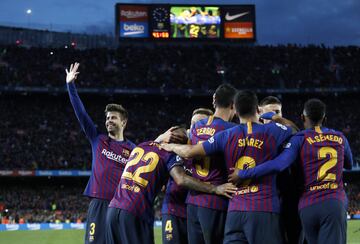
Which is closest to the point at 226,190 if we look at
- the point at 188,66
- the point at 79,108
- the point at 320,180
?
the point at 320,180

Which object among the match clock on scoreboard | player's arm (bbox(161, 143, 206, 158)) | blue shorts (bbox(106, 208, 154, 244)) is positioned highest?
the match clock on scoreboard

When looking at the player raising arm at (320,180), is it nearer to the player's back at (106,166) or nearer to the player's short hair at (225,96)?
the player's short hair at (225,96)

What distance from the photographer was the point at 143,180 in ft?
19.2

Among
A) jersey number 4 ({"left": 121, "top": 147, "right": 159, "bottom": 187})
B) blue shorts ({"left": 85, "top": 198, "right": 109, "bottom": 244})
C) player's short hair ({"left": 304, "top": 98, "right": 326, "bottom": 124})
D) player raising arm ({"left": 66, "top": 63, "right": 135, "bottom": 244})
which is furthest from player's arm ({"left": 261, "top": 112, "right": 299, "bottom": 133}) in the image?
blue shorts ({"left": 85, "top": 198, "right": 109, "bottom": 244})

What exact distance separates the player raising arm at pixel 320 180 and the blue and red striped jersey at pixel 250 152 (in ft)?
0.52

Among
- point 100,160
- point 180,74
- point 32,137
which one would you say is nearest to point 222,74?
point 180,74

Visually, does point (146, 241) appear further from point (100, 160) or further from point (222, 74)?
point (222, 74)

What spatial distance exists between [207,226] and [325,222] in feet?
4.55

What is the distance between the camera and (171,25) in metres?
48.4

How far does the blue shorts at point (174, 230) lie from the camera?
21.0ft

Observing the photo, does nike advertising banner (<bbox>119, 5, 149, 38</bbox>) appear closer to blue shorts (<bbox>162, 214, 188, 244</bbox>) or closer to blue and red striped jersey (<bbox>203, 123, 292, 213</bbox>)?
blue shorts (<bbox>162, 214, 188, 244</bbox>)

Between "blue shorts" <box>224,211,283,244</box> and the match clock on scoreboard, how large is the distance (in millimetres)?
44140

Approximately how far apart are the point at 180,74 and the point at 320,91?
14.7 m

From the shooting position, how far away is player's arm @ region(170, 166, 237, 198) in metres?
5.48
